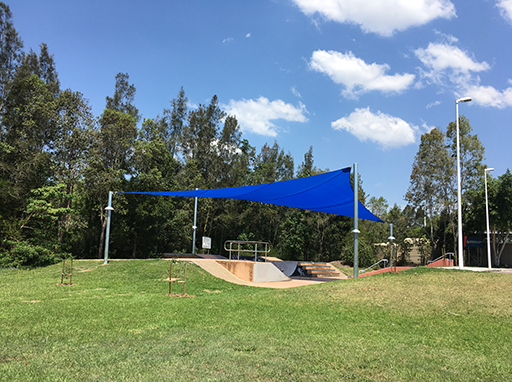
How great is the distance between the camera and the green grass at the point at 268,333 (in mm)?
2893

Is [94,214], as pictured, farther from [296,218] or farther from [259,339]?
[259,339]

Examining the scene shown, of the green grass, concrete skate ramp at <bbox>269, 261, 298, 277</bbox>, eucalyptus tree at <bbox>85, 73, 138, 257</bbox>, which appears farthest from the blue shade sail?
eucalyptus tree at <bbox>85, 73, 138, 257</bbox>

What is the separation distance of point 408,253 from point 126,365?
21.3m

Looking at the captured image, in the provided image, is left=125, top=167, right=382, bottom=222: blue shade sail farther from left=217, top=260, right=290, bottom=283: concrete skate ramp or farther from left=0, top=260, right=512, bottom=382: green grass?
left=0, top=260, right=512, bottom=382: green grass

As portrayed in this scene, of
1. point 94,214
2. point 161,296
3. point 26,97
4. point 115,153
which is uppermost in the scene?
point 26,97

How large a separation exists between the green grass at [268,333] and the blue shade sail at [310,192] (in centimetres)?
332

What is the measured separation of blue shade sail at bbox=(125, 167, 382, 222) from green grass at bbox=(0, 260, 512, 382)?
3320 mm

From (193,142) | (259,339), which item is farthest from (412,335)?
(193,142)

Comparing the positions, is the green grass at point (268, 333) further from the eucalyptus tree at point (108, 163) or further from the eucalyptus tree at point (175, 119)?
the eucalyptus tree at point (175, 119)

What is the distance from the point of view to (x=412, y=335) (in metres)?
4.22

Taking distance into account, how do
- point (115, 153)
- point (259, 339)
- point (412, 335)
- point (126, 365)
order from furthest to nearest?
point (115, 153) → point (412, 335) → point (259, 339) → point (126, 365)

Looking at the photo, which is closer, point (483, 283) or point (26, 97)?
point (483, 283)

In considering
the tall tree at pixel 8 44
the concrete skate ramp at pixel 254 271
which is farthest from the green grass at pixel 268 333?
the tall tree at pixel 8 44

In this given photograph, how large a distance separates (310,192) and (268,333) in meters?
7.54
